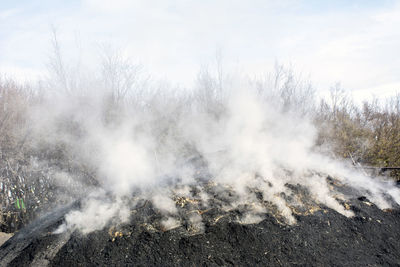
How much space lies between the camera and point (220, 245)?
13.0 feet

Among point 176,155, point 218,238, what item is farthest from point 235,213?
point 176,155

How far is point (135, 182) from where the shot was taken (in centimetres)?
620

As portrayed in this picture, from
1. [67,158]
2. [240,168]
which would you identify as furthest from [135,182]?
[67,158]

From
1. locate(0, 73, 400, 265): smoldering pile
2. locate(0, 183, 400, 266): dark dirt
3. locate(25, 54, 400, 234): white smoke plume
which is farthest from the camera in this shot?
locate(25, 54, 400, 234): white smoke plume

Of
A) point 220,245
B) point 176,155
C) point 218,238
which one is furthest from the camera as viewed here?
point 176,155

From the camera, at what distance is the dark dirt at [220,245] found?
3801 mm

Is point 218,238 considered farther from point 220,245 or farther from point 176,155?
point 176,155

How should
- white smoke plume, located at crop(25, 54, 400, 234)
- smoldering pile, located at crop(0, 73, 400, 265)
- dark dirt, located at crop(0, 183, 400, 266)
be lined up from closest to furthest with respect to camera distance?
dark dirt, located at crop(0, 183, 400, 266) → smoldering pile, located at crop(0, 73, 400, 265) → white smoke plume, located at crop(25, 54, 400, 234)

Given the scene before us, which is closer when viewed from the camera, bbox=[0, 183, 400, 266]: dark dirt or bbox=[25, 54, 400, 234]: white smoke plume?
bbox=[0, 183, 400, 266]: dark dirt

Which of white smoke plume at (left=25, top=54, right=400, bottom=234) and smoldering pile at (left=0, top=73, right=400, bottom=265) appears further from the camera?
white smoke plume at (left=25, top=54, right=400, bottom=234)

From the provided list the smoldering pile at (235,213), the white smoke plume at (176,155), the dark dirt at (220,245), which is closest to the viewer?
the dark dirt at (220,245)

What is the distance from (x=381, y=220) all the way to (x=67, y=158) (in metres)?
8.49

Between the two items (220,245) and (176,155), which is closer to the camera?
(220,245)

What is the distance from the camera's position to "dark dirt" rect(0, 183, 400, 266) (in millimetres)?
3801
